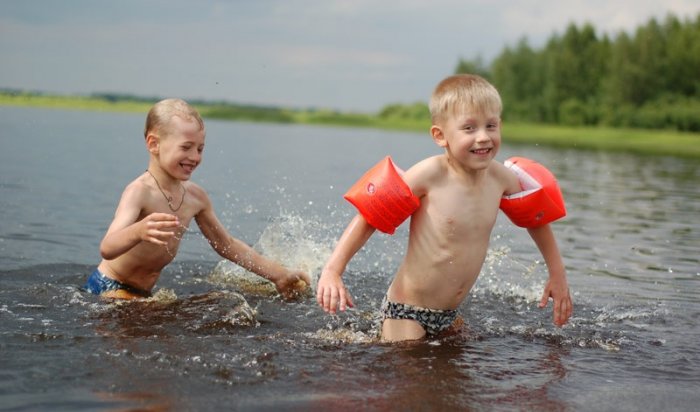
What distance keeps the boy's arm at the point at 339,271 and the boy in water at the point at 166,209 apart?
1341 millimetres

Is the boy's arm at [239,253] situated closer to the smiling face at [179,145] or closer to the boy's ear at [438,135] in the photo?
the smiling face at [179,145]

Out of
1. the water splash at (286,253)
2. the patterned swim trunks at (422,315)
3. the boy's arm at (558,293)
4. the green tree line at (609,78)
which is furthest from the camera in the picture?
the green tree line at (609,78)

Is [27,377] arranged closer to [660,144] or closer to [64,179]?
[64,179]

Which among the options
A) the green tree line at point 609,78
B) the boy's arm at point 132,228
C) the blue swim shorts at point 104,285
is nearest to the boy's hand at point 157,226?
the boy's arm at point 132,228

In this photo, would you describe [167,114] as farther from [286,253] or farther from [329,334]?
[286,253]

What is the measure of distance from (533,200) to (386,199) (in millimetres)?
980

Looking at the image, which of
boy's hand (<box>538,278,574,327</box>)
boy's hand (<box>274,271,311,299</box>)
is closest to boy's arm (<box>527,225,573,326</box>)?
boy's hand (<box>538,278,574,327</box>)

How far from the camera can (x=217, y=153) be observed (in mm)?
27938

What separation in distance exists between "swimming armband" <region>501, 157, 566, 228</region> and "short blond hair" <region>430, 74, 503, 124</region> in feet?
2.13

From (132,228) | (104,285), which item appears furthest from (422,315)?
(104,285)

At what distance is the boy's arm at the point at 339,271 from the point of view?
467 centimetres

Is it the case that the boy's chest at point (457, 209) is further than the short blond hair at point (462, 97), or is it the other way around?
the boy's chest at point (457, 209)

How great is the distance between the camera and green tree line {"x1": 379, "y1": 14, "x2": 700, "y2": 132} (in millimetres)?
69000

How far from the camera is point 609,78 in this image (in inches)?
2987
